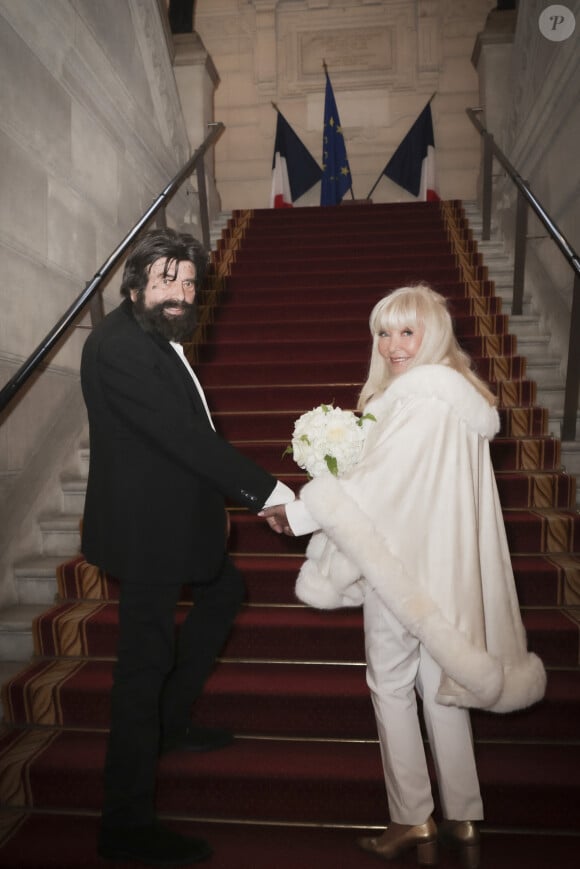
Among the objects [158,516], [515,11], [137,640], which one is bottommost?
[137,640]

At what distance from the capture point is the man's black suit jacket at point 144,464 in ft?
5.44

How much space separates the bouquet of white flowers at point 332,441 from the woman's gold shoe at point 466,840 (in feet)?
3.19

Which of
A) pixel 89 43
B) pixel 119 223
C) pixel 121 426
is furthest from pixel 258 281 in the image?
pixel 121 426

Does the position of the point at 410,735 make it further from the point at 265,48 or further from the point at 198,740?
the point at 265,48

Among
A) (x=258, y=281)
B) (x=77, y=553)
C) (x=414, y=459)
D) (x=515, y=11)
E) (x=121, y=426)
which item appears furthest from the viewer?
(x=515, y=11)

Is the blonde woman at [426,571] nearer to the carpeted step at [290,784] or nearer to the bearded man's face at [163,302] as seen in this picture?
the carpeted step at [290,784]

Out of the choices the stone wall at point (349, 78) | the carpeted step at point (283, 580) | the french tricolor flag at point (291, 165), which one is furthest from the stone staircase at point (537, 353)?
the stone wall at point (349, 78)

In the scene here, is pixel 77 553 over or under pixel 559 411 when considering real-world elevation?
under

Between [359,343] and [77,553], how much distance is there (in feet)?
7.11

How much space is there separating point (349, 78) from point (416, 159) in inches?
64.0

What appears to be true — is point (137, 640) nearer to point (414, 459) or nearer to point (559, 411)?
point (414, 459)

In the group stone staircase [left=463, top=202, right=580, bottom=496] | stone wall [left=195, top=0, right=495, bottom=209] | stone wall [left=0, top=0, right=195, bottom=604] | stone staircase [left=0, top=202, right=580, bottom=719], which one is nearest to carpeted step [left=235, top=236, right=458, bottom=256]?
stone staircase [left=463, top=202, right=580, bottom=496]

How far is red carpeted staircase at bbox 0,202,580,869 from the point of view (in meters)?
1.95

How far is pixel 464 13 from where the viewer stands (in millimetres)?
8859
